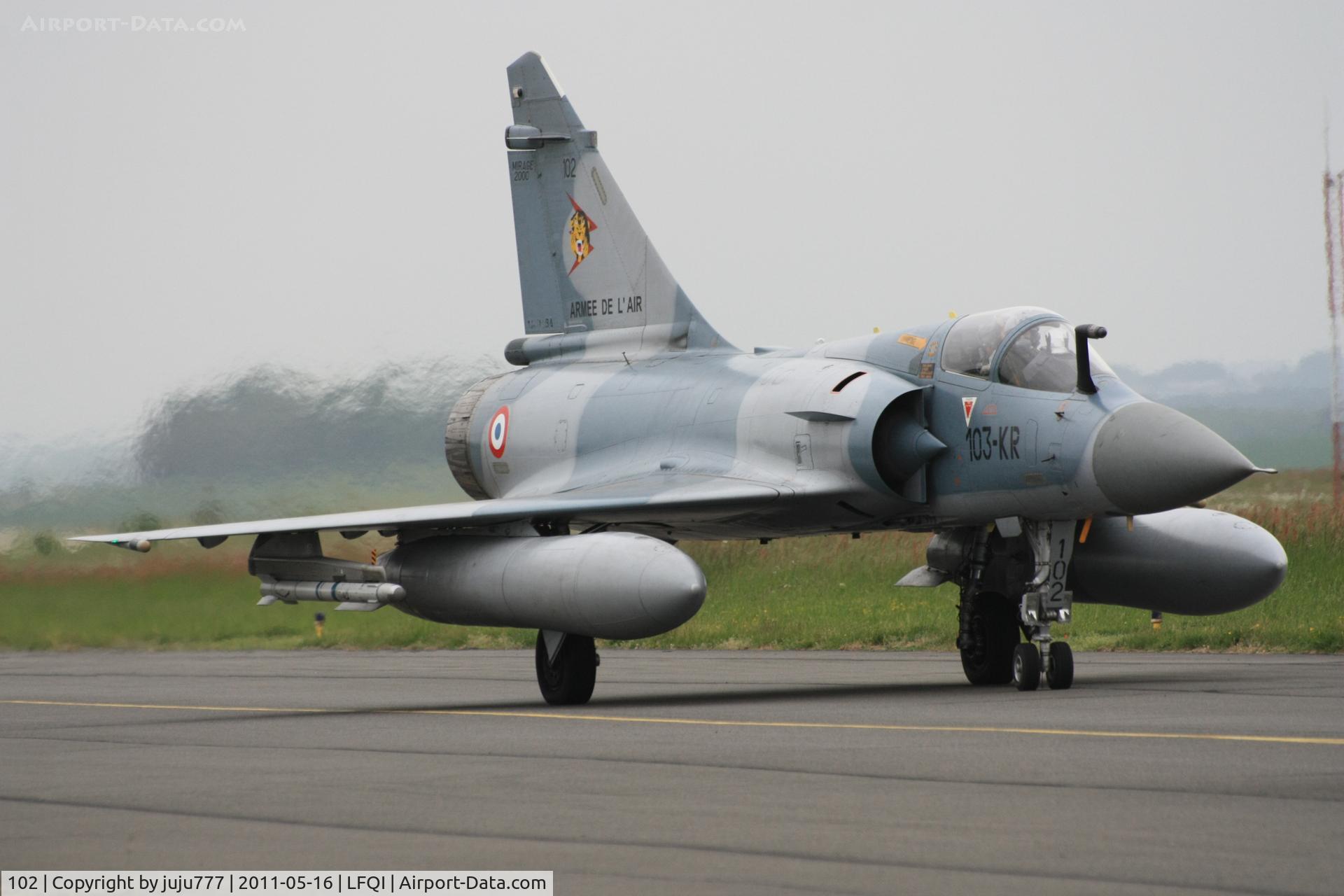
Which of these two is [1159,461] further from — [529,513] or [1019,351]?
[529,513]

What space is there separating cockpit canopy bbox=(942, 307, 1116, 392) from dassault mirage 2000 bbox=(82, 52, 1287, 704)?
Answer: 2 cm

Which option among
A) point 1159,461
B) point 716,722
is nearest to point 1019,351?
point 1159,461

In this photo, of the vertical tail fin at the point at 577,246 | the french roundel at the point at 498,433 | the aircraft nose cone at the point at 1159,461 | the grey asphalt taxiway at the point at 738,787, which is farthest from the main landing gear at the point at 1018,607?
the french roundel at the point at 498,433

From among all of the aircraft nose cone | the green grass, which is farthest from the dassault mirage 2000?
the green grass

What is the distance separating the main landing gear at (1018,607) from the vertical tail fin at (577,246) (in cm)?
355

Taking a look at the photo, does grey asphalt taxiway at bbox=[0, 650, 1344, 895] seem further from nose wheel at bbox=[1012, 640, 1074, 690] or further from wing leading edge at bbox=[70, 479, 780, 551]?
wing leading edge at bbox=[70, 479, 780, 551]

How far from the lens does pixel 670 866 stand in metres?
5.39

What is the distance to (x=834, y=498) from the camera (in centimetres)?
1314

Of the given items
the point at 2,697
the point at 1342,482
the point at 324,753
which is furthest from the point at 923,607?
the point at 324,753

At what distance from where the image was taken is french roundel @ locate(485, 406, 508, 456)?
1627 centimetres

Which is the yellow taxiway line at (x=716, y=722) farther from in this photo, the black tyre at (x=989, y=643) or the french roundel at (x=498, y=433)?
the french roundel at (x=498, y=433)

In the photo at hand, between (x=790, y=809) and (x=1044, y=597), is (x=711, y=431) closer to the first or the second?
(x=1044, y=597)

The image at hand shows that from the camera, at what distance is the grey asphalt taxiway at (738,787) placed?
537 cm

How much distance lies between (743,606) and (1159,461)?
13.0m
